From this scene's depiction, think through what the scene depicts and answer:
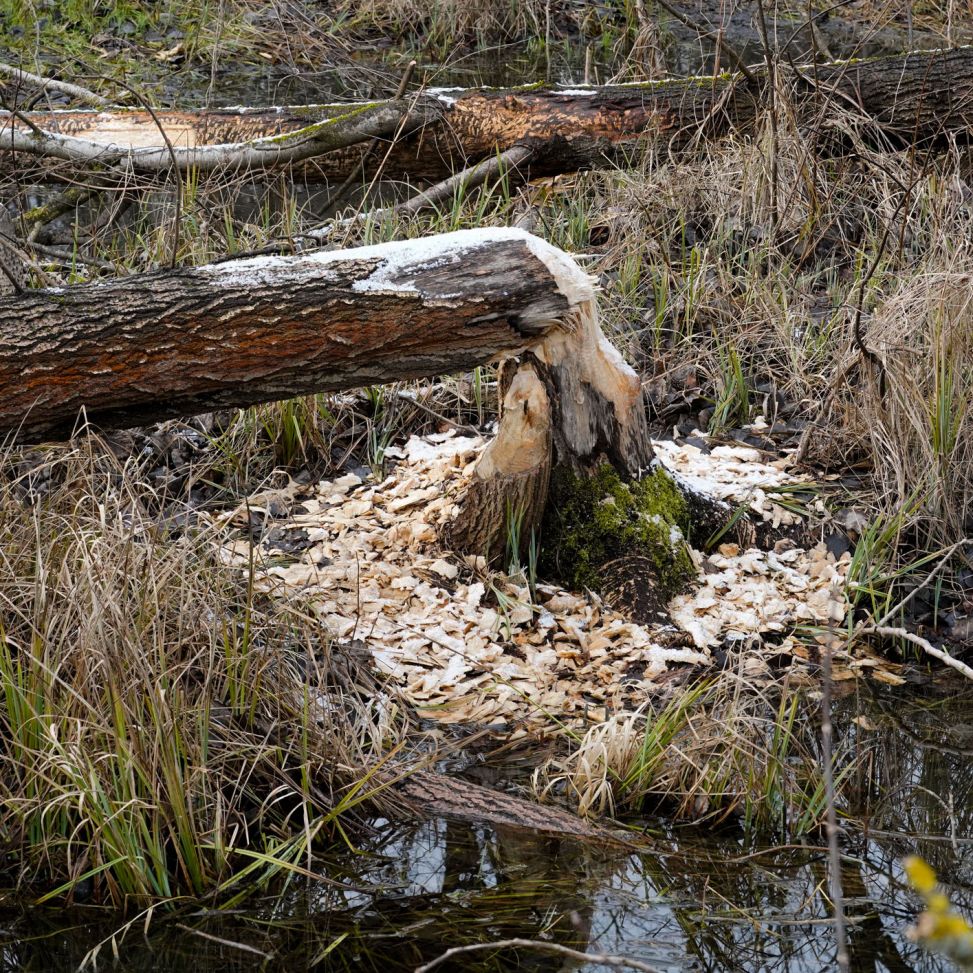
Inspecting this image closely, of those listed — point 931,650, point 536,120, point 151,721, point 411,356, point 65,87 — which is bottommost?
point 151,721

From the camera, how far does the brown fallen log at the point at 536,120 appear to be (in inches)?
237

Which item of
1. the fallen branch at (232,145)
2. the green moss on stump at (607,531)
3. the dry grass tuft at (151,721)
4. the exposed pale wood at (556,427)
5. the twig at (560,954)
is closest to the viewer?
the twig at (560,954)

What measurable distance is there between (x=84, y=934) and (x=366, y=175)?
489cm

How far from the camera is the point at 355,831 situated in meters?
2.94


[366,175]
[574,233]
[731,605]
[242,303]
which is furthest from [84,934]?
[366,175]

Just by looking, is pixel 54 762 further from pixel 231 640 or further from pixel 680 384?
pixel 680 384

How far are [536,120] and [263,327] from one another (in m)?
3.39

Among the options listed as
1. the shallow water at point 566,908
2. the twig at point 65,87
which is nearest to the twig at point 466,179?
the twig at point 65,87

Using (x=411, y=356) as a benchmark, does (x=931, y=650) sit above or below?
below

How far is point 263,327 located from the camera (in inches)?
135

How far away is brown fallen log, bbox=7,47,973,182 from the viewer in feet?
19.8

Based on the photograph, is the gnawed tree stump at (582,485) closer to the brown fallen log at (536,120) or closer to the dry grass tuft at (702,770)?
the dry grass tuft at (702,770)

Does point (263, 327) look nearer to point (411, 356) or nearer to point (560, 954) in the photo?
point (411, 356)

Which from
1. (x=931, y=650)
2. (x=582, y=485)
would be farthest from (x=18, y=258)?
(x=931, y=650)
